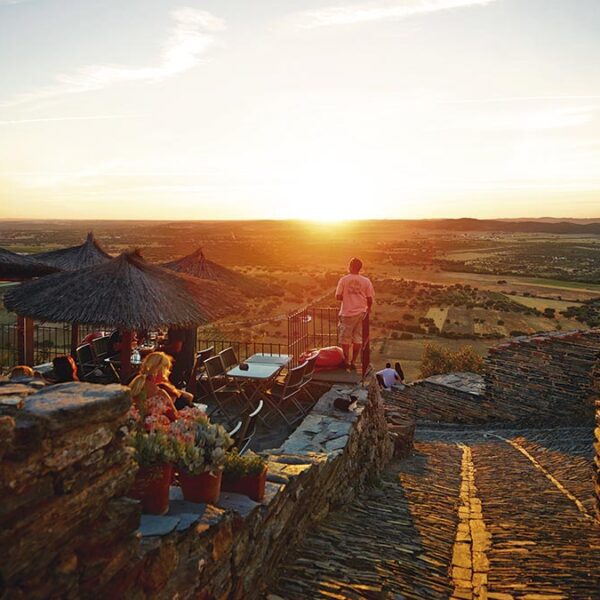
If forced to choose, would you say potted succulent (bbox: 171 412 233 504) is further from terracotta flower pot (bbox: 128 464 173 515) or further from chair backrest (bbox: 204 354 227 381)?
chair backrest (bbox: 204 354 227 381)

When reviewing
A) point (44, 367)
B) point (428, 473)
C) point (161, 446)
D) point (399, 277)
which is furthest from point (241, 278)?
point (399, 277)

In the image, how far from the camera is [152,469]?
2783mm

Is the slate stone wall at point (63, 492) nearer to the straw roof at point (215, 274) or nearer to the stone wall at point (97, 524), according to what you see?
the stone wall at point (97, 524)

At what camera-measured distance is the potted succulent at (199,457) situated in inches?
120

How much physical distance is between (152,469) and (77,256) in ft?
29.2

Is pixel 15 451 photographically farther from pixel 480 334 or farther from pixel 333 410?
pixel 480 334

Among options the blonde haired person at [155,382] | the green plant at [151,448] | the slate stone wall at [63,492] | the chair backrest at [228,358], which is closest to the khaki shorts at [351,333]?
the chair backrest at [228,358]

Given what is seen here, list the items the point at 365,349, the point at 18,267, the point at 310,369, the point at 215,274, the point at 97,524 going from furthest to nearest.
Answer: the point at 215,274 → the point at 18,267 → the point at 365,349 → the point at 310,369 → the point at 97,524

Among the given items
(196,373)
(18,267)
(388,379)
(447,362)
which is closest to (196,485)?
(196,373)

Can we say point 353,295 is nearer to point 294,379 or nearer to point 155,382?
point 294,379

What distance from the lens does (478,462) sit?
887 centimetres

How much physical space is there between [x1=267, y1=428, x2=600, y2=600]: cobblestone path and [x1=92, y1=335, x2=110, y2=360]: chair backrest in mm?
4799

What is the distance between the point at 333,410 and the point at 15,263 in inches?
218

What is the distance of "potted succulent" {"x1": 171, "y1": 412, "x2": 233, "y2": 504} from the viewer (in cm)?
305
